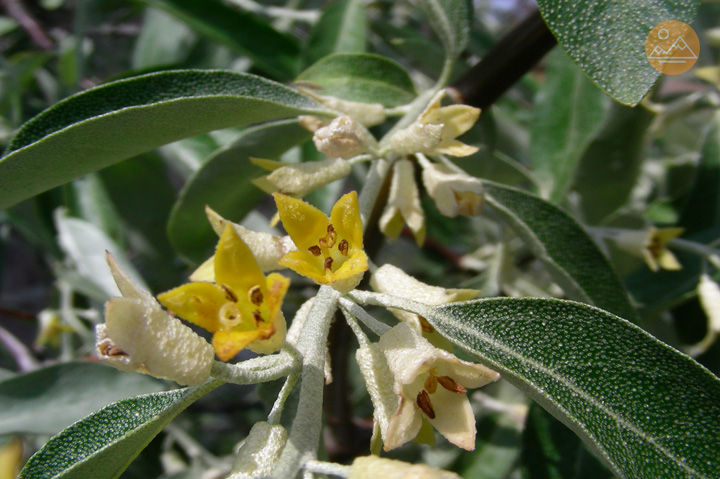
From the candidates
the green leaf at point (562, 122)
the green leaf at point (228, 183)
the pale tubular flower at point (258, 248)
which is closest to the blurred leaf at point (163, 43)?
the green leaf at point (228, 183)

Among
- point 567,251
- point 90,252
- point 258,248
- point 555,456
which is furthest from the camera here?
point 90,252

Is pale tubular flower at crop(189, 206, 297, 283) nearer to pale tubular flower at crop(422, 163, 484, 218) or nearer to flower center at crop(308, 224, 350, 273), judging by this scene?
flower center at crop(308, 224, 350, 273)

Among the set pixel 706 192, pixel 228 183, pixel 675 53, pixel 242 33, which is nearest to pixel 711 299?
pixel 706 192

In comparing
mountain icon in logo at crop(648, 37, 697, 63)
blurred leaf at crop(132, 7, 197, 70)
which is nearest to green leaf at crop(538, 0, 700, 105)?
mountain icon in logo at crop(648, 37, 697, 63)

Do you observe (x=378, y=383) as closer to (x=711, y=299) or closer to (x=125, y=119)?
(x=125, y=119)

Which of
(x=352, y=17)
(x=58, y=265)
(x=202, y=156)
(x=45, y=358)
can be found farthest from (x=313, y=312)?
(x=45, y=358)
